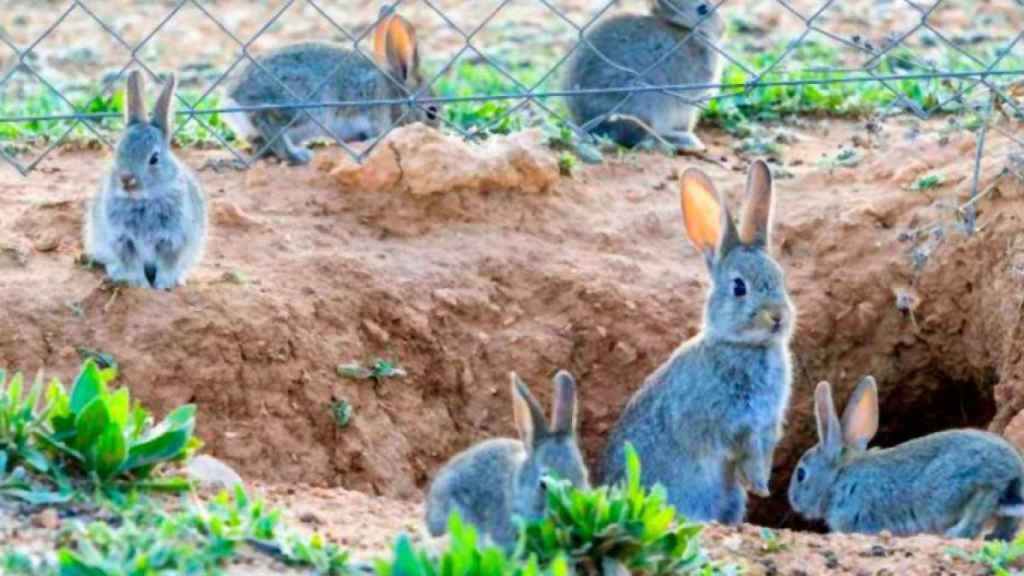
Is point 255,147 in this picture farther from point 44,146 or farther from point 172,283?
point 172,283

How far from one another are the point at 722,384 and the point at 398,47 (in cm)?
278

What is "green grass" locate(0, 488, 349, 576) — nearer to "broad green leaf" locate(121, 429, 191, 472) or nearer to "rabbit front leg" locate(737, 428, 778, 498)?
"broad green leaf" locate(121, 429, 191, 472)

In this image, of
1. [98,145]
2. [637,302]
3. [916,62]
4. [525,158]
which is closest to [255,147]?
[98,145]

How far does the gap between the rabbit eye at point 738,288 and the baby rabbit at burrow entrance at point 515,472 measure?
1.15 meters

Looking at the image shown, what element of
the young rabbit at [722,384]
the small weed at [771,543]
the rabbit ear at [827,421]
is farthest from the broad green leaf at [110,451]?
the rabbit ear at [827,421]

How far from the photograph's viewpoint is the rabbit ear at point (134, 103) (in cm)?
713

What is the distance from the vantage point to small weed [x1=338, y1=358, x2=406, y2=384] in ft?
23.7

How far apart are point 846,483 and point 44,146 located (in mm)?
3288

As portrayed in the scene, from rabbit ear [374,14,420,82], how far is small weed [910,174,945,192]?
2.30m

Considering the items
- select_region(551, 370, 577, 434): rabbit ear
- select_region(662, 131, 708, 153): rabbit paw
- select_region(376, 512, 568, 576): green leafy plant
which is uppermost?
select_region(662, 131, 708, 153): rabbit paw

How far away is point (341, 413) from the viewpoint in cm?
714

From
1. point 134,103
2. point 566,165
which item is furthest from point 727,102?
A: point 134,103

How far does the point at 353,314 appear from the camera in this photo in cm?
730

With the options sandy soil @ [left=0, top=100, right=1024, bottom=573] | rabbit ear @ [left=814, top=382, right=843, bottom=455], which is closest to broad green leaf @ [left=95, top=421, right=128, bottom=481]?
sandy soil @ [left=0, top=100, right=1024, bottom=573]
